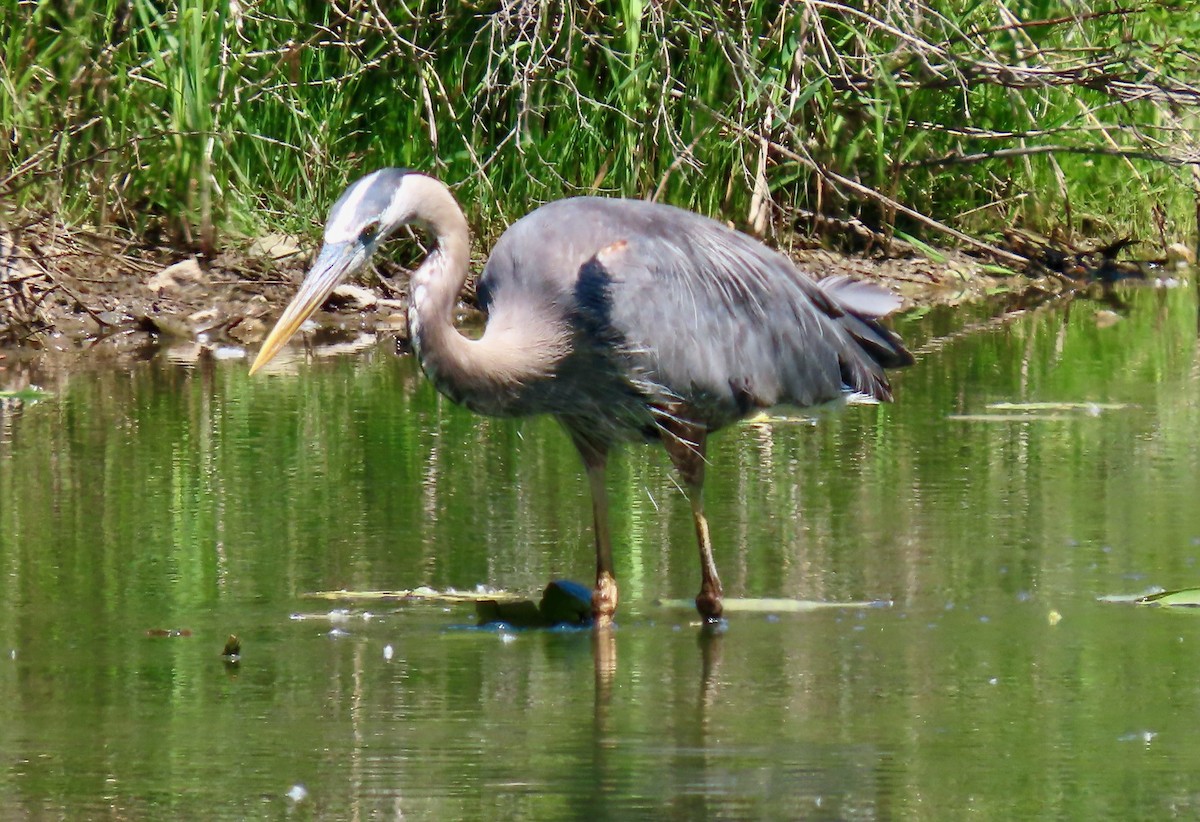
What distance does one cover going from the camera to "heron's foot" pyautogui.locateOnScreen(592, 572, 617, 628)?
5.51 meters

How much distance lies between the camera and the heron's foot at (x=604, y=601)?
5508 millimetres

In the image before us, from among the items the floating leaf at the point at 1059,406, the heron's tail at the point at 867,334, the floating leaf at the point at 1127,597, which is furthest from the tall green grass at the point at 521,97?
the floating leaf at the point at 1127,597

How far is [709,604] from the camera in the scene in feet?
18.2

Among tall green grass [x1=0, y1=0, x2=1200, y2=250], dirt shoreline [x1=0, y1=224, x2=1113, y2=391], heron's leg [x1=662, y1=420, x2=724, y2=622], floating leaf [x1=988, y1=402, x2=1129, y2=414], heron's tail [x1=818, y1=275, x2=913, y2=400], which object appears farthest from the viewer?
tall green grass [x1=0, y1=0, x2=1200, y2=250]

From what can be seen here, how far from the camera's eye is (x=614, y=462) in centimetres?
791

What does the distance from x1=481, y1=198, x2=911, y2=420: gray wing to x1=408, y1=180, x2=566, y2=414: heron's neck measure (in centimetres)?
16

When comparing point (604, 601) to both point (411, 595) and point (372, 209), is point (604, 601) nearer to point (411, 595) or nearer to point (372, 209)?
point (411, 595)

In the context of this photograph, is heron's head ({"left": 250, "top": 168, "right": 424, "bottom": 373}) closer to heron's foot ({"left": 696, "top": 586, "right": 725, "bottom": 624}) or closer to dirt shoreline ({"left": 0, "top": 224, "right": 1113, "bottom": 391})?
heron's foot ({"left": 696, "top": 586, "right": 725, "bottom": 624})

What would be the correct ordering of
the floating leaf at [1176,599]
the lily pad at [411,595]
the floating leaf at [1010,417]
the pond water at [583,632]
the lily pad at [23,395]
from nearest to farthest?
the pond water at [583,632] < the floating leaf at [1176,599] < the lily pad at [411,595] < the floating leaf at [1010,417] < the lily pad at [23,395]

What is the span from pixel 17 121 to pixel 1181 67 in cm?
725

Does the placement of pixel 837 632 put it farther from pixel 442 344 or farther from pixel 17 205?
pixel 17 205

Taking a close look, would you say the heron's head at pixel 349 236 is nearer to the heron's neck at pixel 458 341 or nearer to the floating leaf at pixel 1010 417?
the heron's neck at pixel 458 341

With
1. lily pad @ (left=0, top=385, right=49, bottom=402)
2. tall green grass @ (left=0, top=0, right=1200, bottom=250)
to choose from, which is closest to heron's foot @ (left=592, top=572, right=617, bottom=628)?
lily pad @ (left=0, top=385, right=49, bottom=402)

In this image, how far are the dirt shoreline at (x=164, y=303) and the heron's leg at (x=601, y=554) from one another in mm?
4608
